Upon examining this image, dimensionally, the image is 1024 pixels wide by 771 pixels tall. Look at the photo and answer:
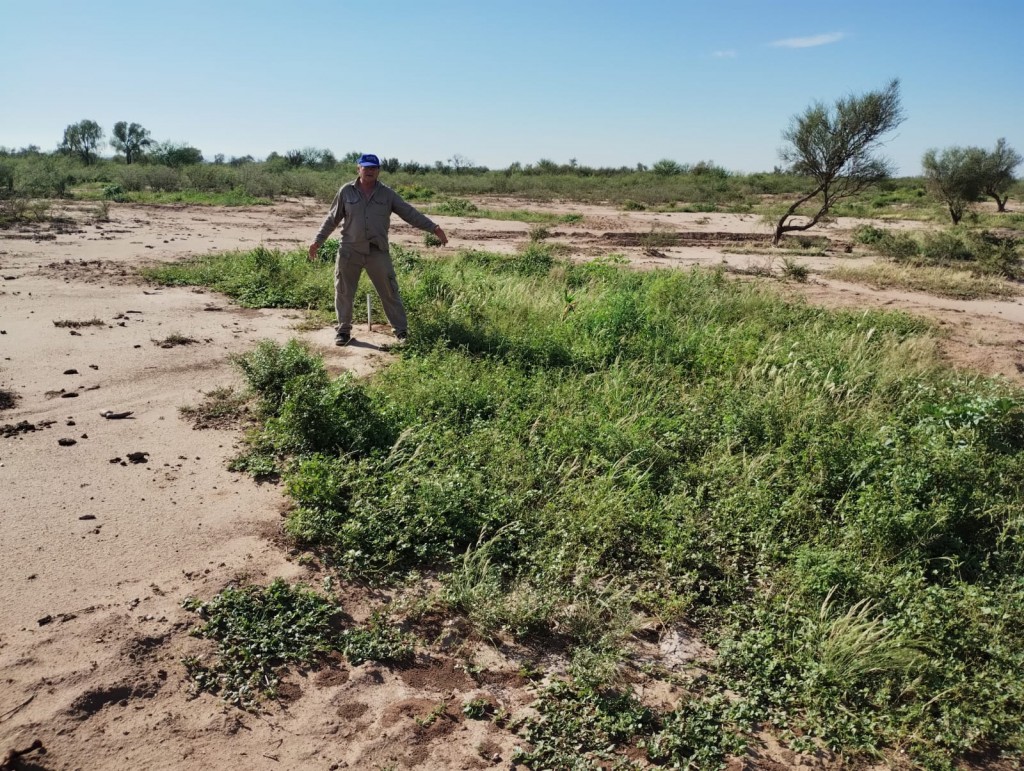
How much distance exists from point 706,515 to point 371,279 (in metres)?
4.43

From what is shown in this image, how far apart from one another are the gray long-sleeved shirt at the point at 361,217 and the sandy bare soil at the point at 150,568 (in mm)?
1134

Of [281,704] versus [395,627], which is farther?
Result: [395,627]

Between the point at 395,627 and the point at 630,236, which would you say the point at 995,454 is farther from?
the point at 630,236

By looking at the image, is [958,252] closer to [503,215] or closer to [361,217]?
[503,215]

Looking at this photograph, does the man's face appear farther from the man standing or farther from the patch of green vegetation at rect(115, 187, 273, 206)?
the patch of green vegetation at rect(115, 187, 273, 206)

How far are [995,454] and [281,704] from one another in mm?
5441

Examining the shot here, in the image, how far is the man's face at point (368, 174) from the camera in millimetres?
7172

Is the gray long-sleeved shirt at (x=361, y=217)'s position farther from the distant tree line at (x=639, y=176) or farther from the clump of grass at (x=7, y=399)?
the distant tree line at (x=639, y=176)

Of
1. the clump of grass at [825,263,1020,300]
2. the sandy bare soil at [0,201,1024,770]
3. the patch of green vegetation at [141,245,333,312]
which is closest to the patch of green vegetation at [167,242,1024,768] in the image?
the sandy bare soil at [0,201,1024,770]

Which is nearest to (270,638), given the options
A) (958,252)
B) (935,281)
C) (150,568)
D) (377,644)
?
(377,644)

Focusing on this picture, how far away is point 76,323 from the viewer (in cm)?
791

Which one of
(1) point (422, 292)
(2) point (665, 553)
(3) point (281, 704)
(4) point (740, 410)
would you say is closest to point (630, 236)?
(1) point (422, 292)

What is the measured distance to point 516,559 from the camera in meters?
4.20

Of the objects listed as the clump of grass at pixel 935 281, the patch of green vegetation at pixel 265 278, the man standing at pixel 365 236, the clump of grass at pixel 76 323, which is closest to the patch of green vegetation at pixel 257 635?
the man standing at pixel 365 236
